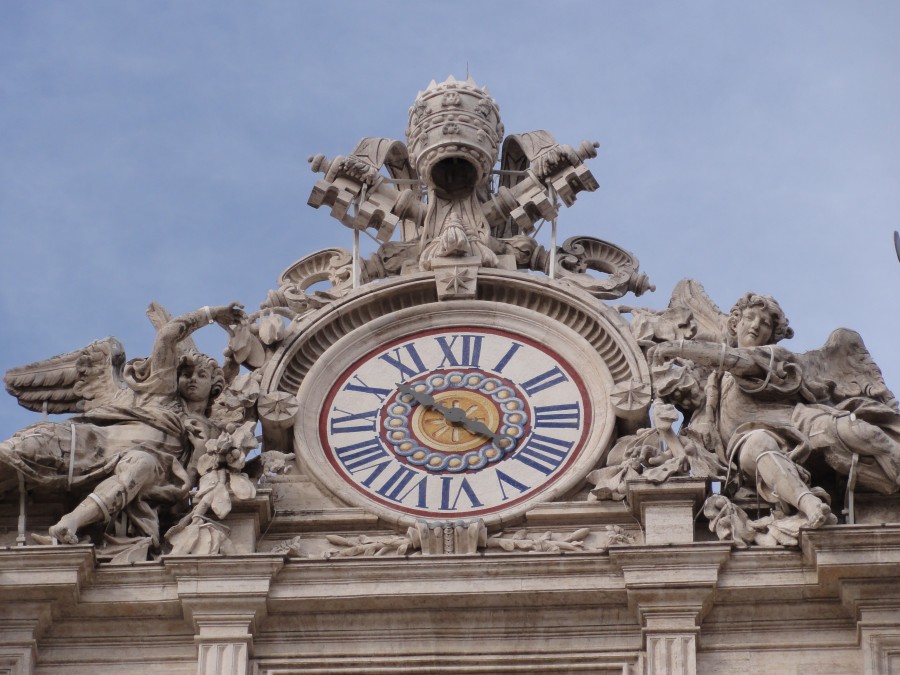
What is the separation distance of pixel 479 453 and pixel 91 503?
2.58 meters

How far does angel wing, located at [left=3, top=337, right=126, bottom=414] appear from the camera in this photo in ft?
78.0

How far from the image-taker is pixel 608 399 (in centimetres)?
2342

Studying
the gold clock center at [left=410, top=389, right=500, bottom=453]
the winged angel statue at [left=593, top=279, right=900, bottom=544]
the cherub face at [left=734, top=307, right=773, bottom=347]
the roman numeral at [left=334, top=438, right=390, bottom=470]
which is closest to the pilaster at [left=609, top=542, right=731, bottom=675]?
the winged angel statue at [left=593, top=279, right=900, bottom=544]

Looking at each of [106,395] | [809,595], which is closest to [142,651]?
[106,395]

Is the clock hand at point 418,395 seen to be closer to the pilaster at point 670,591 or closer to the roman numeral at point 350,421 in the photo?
the roman numeral at point 350,421

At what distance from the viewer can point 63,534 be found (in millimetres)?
22281

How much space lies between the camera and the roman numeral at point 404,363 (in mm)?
23938

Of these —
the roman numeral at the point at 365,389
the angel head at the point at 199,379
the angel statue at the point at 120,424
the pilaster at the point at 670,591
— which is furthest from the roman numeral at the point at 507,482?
the angel head at the point at 199,379

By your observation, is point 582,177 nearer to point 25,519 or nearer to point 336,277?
point 336,277

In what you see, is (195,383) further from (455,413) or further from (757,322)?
(757,322)

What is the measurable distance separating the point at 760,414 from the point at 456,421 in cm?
199

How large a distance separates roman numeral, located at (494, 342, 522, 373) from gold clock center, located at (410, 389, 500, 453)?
0.90 feet

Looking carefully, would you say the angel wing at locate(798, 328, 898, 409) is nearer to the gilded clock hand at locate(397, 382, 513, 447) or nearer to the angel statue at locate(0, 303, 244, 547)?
the gilded clock hand at locate(397, 382, 513, 447)

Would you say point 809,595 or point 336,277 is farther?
point 336,277
